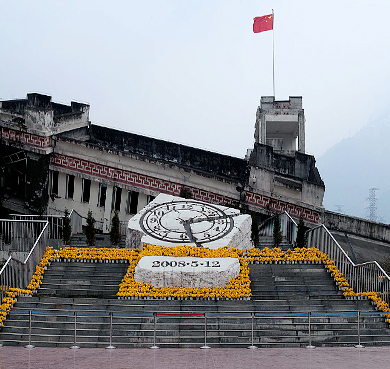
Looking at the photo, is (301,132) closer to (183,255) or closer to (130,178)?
(130,178)

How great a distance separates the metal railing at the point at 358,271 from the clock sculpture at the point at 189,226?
292cm

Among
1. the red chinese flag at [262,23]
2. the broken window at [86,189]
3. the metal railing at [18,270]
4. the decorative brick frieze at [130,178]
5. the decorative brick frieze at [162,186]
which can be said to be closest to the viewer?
the metal railing at [18,270]

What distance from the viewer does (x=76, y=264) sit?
59.7ft

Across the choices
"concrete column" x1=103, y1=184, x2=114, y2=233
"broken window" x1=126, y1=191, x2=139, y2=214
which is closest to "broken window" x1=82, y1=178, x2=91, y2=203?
"concrete column" x1=103, y1=184, x2=114, y2=233

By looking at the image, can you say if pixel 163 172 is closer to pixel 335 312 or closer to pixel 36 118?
pixel 36 118

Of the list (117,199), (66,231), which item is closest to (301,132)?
(117,199)

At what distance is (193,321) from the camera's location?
1451cm

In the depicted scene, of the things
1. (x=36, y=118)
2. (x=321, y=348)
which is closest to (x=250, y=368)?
(x=321, y=348)

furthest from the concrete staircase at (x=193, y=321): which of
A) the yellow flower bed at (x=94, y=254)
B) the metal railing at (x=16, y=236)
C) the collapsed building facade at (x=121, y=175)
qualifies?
the collapsed building facade at (x=121, y=175)

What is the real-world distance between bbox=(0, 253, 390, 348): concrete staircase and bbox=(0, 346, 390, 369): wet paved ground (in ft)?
2.19

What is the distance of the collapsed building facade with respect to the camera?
81.1 feet

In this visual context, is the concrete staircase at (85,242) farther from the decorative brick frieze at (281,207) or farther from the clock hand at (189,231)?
the decorative brick frieze at (281,207)

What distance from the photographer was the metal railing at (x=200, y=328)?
13.6m

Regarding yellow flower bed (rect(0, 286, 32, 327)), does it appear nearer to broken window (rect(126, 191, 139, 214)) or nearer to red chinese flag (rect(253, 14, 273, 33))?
broken window (rect(126, 191, 139, 214))
